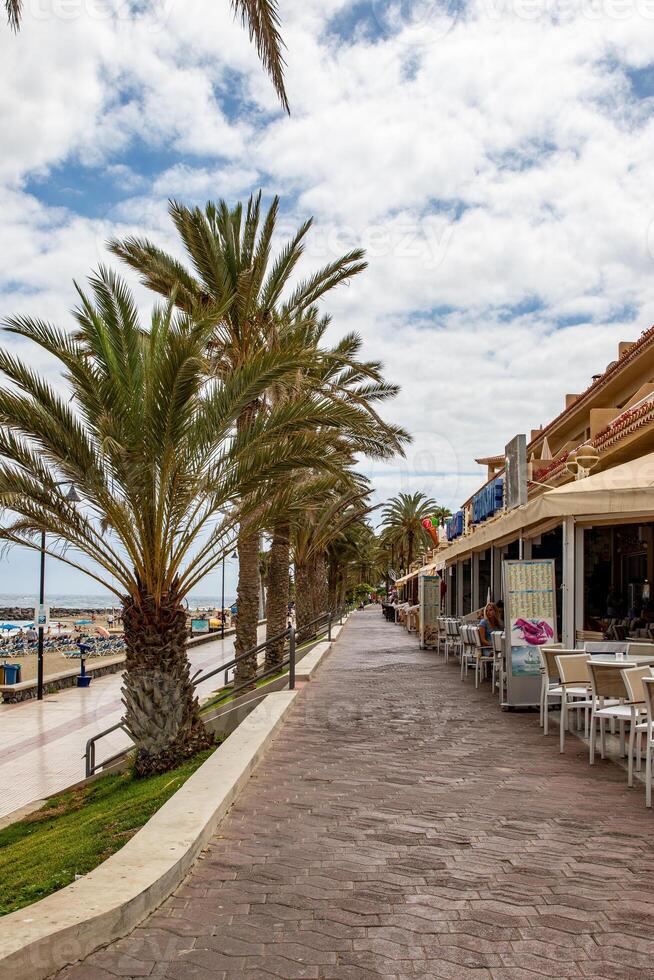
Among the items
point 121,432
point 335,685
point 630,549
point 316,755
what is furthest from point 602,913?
point 630,549

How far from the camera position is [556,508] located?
903 cm

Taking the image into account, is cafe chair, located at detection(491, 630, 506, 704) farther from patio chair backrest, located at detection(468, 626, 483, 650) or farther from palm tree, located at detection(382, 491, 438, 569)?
palm tree, located at detection(382, 491, 438, 569)

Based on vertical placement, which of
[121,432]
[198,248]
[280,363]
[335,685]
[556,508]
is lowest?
[335,685]

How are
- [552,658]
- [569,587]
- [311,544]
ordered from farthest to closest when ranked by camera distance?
[311,544] → [569,587] → [552,658]

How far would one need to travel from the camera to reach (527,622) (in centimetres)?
1019

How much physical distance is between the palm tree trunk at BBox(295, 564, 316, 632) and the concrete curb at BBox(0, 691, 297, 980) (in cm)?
2197

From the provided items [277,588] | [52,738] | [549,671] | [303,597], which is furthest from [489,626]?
[303,597]

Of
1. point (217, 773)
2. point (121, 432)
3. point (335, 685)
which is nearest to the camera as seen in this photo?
point (217, 773)

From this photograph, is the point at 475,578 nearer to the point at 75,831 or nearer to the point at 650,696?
the point at 75,831

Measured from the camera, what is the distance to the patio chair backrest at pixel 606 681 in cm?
694

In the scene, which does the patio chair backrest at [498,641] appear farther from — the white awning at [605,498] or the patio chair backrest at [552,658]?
the white awning at [605,498]

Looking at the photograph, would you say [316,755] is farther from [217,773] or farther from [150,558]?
[150,558]

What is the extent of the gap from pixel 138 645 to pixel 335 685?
4759 millimetres

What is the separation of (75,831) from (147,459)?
11.6 feet
